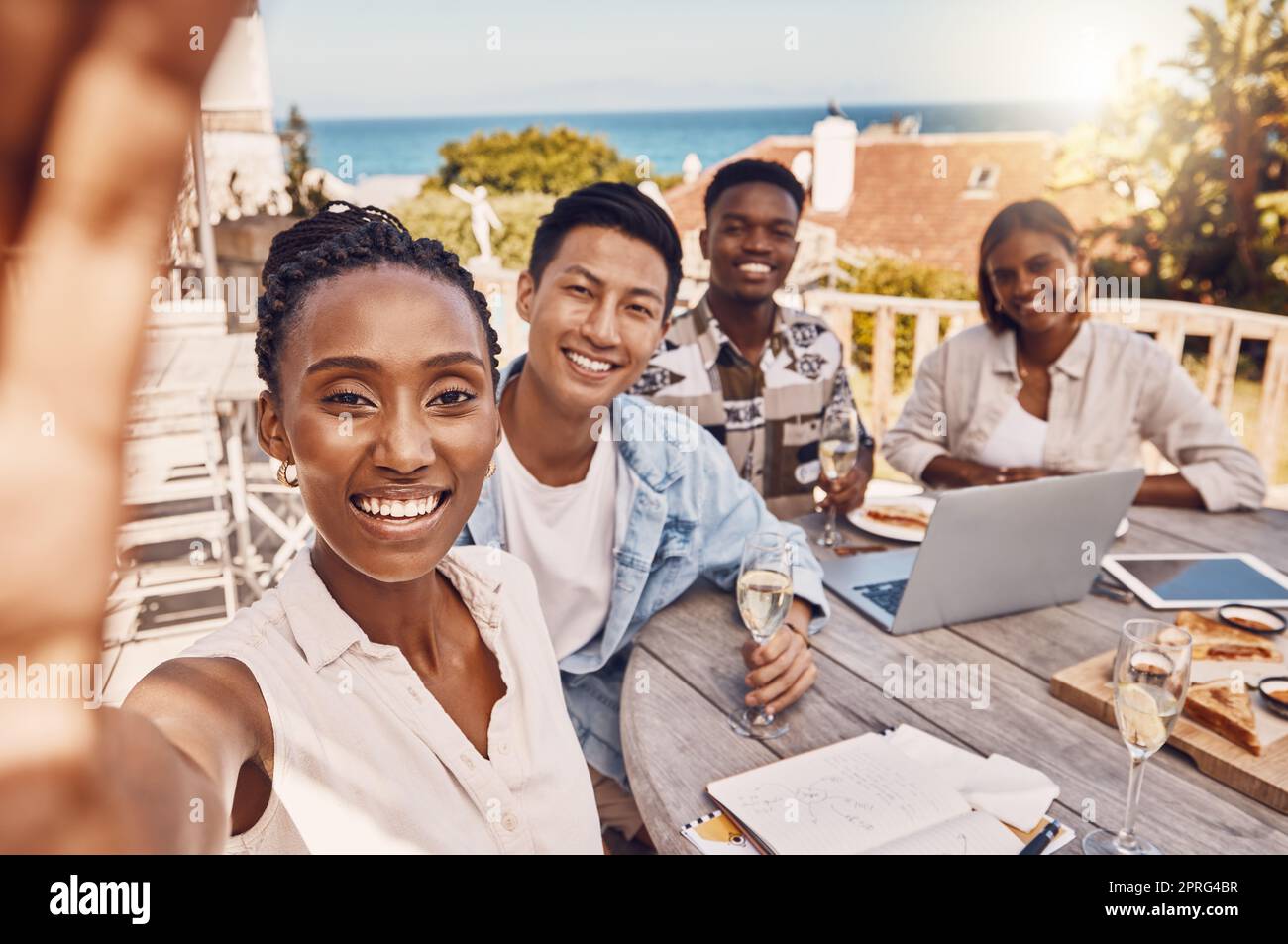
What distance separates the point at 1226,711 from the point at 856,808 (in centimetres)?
62

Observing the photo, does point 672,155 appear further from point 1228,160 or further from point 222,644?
point 222,644

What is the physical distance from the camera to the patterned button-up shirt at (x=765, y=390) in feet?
9.65

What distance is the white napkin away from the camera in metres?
1.21

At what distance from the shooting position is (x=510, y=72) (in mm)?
29438

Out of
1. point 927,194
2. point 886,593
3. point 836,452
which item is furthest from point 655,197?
point 927,194

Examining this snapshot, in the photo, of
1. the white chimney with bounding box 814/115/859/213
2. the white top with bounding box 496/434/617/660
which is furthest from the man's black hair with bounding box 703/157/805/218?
the white chimney with bounding box 814/115/859/213

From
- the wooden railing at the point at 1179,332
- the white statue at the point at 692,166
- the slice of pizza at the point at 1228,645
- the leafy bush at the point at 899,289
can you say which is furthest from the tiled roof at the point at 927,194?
the slice of pizza at the point at 1228,645

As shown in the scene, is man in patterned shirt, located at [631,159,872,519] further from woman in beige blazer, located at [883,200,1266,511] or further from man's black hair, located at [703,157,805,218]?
woman in beige blazer, located at [883,200,1266,511]

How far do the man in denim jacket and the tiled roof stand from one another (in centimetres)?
1390

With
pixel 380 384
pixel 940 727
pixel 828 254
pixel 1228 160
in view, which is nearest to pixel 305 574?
pixel 380 384

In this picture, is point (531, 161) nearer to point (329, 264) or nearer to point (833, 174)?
point (833, 174)

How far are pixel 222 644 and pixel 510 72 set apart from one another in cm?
3164

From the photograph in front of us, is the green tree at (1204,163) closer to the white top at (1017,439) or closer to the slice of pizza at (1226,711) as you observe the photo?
the white top at (1017,439)

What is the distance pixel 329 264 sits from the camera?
1.10 metres
